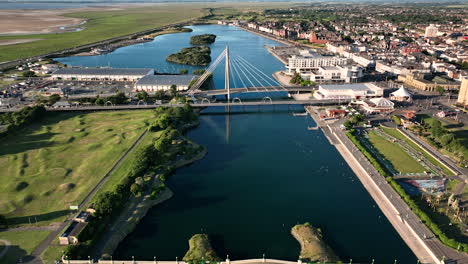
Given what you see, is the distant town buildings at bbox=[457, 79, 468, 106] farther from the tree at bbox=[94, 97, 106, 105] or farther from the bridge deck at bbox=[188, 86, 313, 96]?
the tree at bbox=[94, 97, 106, 105]

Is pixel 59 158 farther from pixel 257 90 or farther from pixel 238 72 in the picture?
pixel 238 72

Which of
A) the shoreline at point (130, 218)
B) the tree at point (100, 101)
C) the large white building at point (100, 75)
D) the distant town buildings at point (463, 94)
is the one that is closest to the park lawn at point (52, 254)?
the shoreline at point (130, 218)

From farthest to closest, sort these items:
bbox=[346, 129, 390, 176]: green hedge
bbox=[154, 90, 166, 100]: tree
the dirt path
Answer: bbox=[154, 90, 166, 100]: tree < bbox=[346, 129, 390, 176]: green hedge < the dirt path

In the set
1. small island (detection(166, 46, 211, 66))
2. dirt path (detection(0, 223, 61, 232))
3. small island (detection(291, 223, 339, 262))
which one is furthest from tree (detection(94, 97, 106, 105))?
small island (detection(166, 46, 211, 66))

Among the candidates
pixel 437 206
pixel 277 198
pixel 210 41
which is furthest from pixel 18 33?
pixel 437 206

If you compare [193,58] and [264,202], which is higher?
[193,58]

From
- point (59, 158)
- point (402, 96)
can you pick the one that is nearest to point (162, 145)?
point (59, 158)
